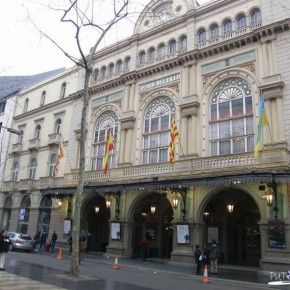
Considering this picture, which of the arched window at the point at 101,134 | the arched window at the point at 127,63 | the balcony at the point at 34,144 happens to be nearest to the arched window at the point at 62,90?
the balcony at the point at 34,144

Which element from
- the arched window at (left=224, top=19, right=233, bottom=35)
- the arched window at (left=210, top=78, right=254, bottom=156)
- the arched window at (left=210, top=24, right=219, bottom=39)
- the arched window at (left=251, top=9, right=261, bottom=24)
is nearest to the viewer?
the arched window at (left=210, top=78, right=254, bottom=156)

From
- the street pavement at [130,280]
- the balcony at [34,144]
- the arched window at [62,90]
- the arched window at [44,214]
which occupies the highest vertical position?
the arched window at [62,90]

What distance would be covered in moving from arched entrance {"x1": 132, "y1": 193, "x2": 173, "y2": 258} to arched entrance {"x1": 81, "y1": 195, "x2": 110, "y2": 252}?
14.9 ft

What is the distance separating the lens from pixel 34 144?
123 ft

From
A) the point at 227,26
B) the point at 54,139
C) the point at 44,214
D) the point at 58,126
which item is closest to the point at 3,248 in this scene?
the point at 44,214

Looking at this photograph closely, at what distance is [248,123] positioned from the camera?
2253 cm

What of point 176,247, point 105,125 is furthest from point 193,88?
point 176,247

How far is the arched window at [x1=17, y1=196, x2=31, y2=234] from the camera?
3562cm

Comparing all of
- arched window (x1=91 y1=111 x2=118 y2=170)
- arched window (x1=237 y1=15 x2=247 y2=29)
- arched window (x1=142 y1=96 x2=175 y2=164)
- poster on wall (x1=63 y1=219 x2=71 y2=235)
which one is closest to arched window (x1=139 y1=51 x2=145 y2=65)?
arched window (x1=142 y1=96 x2=175 y2=164)

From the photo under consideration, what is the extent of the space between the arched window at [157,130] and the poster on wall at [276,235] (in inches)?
381

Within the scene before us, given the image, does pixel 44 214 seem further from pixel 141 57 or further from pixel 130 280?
pixel 130 280

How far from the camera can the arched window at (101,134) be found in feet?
99.9

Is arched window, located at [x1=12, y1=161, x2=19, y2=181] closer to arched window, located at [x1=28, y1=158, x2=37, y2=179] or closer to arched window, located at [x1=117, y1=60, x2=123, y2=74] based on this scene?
arched window, located at [x1=28, y1=158, x2=37, y2=179]

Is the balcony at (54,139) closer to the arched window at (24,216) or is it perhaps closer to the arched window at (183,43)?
the arched window at (24,216)
